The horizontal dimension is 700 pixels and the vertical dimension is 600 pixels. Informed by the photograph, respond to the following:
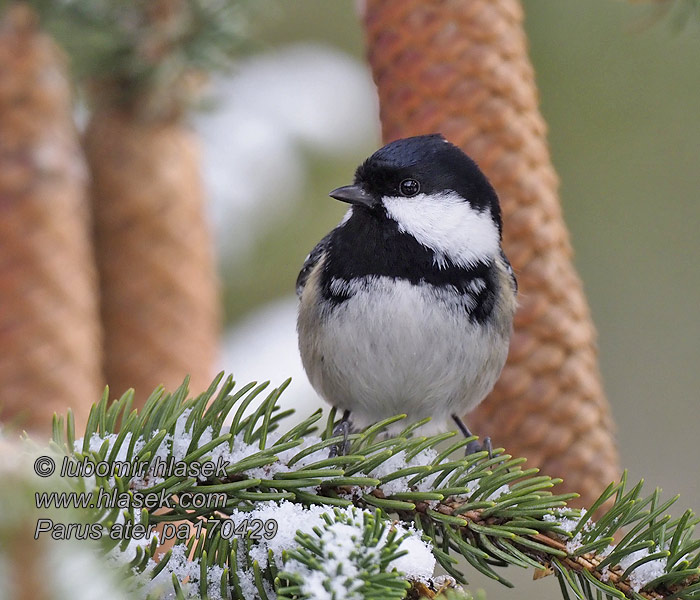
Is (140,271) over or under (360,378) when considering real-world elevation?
over

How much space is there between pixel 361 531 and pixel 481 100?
0.70 metres

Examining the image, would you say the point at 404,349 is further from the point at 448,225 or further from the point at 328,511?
the point at 328,511

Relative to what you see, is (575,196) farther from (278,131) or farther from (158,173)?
(158,173)

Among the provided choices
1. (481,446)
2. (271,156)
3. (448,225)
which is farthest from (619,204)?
(481,446)

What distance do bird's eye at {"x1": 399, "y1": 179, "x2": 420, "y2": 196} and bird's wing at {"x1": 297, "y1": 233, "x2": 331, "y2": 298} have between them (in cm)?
15

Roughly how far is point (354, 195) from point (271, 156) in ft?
1.98

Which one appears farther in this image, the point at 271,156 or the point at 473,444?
the point at 271,156

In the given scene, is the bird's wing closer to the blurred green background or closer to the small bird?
the small bird

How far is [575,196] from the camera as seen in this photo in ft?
6.78

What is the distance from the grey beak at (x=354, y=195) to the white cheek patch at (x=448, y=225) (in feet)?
0.08

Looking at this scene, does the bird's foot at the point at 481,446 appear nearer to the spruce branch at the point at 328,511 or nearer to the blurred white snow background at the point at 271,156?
the spruce branch at the point at 328,511

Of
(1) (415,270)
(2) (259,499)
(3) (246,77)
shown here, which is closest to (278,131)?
(3) (246,77)

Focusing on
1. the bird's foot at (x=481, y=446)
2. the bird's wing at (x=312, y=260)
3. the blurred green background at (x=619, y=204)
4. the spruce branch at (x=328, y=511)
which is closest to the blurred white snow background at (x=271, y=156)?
the blurred green background at (x=619, y=204)

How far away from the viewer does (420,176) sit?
1100 millimetres
